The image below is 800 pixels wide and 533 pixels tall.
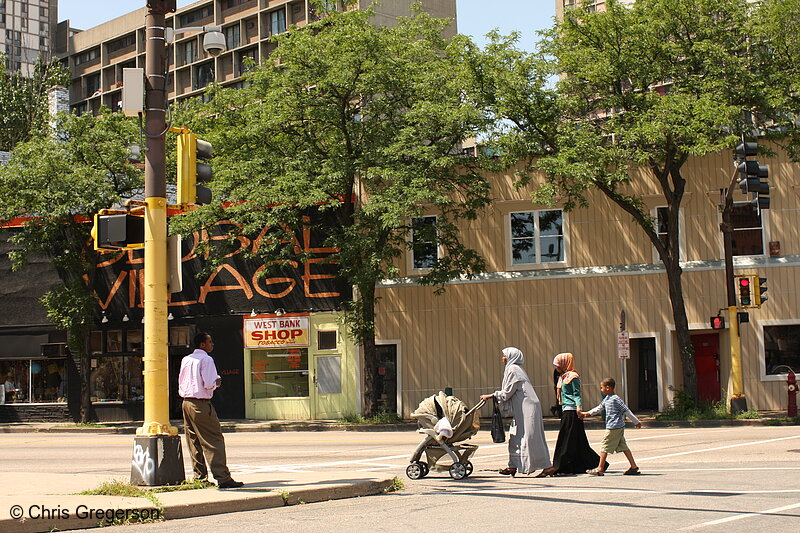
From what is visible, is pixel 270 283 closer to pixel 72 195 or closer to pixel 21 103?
pixel 72 195

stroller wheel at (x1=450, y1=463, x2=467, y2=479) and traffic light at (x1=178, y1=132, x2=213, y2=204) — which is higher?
traffic light at (x1=178, y1=132, x2=213, y2=204)

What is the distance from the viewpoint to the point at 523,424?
1285 cm

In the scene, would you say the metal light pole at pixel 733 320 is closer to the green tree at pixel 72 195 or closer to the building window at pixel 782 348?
the building window at pixel 782 348

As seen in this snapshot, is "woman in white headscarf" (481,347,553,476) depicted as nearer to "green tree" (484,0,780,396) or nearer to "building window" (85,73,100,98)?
"green tree" (484,0,780,396)

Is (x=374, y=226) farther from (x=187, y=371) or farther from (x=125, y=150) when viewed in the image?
(x=187, y=371)

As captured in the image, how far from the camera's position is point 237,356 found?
32.4m

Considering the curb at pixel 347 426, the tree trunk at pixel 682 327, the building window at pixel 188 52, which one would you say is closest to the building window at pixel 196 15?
the building window at pixel 188 52

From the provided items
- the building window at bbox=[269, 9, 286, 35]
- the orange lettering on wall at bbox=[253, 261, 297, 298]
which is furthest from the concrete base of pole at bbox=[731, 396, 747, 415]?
the building window at bbox=[269, 9, 286, 35]

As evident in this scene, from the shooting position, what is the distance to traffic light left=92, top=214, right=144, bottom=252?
11.0m

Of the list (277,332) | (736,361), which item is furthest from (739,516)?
(277,332)

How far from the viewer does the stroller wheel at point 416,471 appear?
1316cm

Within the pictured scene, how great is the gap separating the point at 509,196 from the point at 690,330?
692cm

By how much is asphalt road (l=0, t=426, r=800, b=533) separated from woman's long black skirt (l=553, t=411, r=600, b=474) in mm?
353

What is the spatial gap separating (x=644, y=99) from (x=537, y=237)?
5829 mm
